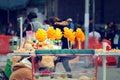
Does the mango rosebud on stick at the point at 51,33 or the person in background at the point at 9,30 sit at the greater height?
the person in background at the point at 9,30

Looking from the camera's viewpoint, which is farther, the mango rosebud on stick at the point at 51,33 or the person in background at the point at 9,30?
the person in background at the point at 9,30

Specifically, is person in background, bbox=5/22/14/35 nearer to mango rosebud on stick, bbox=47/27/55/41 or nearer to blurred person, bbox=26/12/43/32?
blurred person, bbox=26/12/43/32

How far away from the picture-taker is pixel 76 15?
2531 cm

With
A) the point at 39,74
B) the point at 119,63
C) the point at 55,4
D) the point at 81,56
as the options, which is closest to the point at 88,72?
the point at 81,56

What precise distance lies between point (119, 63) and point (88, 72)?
7.18 metres

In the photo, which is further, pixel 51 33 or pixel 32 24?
pixel 32 24

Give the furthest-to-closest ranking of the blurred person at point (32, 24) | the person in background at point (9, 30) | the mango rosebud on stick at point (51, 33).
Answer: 1. the person in background at point (9, 30)
2. the blurred person at point (32, 24)
3. the mango rosebud on stick at point (51, 33)

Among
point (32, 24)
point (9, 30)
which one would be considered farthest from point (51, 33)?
point (9, 30)

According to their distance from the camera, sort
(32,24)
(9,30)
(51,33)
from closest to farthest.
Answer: (51,33)
(32,24)
(9,30)

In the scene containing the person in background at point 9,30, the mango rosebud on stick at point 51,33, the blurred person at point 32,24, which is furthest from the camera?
the person in background at point 9,30

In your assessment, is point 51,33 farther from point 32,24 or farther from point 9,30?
point 9,30

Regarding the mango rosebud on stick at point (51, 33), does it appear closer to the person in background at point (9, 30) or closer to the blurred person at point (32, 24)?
the blurred person at point (32, 24)

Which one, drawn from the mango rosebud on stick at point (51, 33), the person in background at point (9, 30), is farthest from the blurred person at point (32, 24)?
the person in background at point (9, 30)

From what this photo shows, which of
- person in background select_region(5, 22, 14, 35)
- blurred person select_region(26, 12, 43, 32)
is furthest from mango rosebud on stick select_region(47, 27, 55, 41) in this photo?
person in background select_region(5, 22, 14, 35)
